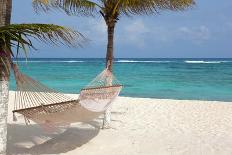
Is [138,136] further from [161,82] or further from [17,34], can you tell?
[161,82]

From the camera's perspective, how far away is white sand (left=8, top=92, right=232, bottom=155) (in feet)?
19.6

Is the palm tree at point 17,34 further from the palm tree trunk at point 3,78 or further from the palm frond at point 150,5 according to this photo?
the palm frond at point 150,5

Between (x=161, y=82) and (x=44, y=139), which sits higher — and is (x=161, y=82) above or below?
below

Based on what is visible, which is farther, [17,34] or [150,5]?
[150,5]

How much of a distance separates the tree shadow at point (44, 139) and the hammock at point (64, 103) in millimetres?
532

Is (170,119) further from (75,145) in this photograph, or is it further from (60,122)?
(60,122)

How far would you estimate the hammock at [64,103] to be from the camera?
15.7 feet

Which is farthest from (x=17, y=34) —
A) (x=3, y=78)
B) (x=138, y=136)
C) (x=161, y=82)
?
(x=161, y=82)

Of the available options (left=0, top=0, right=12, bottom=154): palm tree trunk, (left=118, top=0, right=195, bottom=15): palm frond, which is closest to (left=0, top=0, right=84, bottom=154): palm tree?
(left=0, top=0, right=12, bottom=154): palm tree trunk

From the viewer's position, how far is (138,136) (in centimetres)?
693

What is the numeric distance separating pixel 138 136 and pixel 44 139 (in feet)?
4.56

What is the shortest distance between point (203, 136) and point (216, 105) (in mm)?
4520

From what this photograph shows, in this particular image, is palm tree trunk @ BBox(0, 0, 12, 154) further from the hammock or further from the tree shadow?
the tree shadow

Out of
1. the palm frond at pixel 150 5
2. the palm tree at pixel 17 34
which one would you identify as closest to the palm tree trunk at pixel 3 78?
the palm tree at pixel 17 34
